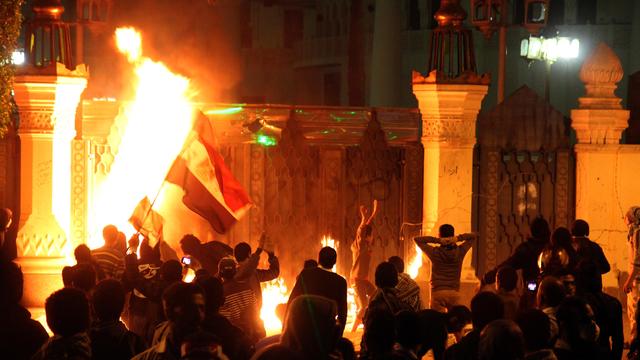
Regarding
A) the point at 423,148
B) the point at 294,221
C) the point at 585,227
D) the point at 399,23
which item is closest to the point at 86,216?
the point at 294,221

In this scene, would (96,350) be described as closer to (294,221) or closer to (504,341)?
(504,341)

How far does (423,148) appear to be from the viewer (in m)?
17.1

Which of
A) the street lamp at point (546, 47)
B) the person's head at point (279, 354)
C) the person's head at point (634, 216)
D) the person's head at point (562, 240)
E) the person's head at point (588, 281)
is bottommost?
the person's head at point (279, 354)

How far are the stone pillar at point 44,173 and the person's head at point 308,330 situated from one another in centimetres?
913

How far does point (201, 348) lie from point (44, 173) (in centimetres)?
935

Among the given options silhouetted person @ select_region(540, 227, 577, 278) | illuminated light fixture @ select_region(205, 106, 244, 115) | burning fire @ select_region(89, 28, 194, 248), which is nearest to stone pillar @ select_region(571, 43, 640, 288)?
illuminated light fixture @ select_region(205, 106, 244, 115)

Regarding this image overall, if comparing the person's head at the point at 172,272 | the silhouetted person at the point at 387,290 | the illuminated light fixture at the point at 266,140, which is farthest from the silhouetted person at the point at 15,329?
the illuminated light fixture at the point at 266,140

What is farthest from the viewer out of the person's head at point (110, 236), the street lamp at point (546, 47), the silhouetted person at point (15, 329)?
the street lamp at point (546, 47)

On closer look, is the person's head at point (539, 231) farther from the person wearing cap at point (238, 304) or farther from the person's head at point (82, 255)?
the person's head at point (82, 255)

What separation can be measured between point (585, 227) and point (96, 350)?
6264mm

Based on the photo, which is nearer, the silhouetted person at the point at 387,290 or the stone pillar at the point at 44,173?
the silhouetted person at the point at 387,290

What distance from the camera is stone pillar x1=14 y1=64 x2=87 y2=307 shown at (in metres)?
16.1

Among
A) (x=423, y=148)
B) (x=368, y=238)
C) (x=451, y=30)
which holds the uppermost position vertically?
(x=451, y=30)

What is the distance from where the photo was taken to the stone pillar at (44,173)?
16.1 metres
